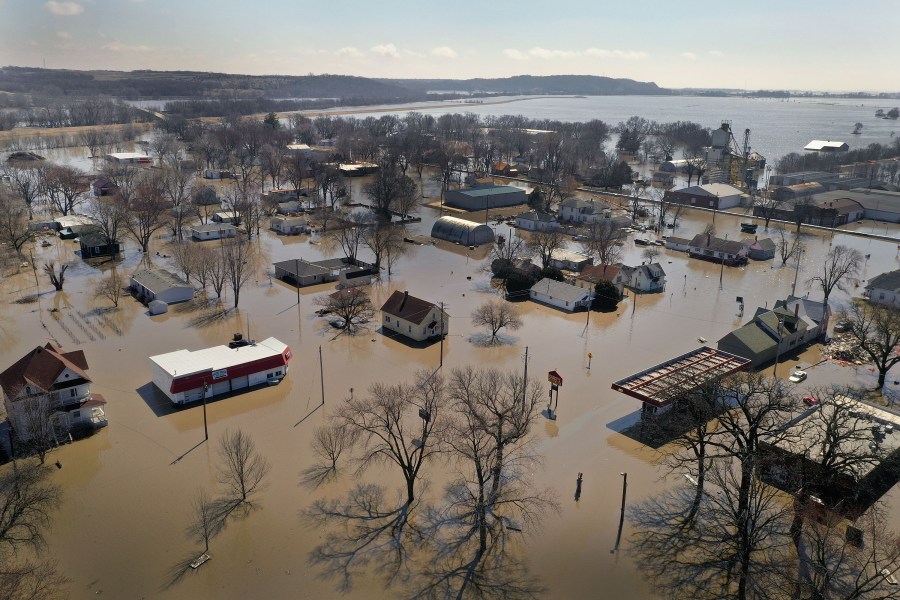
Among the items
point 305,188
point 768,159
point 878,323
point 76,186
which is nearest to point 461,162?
point 305,188

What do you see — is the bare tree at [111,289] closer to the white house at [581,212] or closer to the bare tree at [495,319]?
the bare tree at [495,319]

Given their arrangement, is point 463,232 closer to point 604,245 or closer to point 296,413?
point 604,245

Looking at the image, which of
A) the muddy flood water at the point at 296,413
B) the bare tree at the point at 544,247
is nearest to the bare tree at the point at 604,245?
the bare tree at the point at 544,247

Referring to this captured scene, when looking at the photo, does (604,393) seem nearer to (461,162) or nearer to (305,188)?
(305,188)

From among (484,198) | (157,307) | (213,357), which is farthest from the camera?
(484,198)

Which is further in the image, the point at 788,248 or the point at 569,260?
the point at 788,248

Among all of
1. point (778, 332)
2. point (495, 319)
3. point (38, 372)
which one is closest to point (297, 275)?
point (495, 319)

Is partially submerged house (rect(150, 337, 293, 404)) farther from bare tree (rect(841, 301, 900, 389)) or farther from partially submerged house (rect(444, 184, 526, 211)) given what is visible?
partially submerged house (rect(444, 184, 526, 211))
